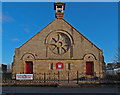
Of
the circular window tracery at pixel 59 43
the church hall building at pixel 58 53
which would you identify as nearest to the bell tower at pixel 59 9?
the church hall building at pixel 58 53

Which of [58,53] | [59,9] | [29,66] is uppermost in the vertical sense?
[59,9]

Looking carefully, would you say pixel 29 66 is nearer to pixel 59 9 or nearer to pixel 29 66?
pixel 29 66

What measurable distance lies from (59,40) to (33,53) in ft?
15.9

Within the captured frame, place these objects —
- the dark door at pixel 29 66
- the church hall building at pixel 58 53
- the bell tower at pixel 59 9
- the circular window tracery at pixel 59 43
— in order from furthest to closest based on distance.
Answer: the bell tower at pixel 59 9 → the circular window tracery at pixel 59 43 → the dark door at pixel 29 66 → the church hall building at pixel 58 53

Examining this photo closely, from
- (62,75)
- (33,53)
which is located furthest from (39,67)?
(62,75)

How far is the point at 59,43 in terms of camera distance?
23500mm

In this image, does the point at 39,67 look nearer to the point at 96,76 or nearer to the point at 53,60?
the point at 53,60

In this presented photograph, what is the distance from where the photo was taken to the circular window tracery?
23125mm

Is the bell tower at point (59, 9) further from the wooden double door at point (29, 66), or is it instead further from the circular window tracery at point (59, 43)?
the wooden double door at point (29, 66)

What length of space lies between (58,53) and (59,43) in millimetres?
1766

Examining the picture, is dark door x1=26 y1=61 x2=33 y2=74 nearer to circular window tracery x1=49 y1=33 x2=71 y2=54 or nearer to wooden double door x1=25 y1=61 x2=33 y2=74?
wooden double door x1=25 y1=61 x2=33 y2=74

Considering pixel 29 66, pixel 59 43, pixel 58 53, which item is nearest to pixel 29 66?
pixel 29 66

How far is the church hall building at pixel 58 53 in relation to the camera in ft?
73.5

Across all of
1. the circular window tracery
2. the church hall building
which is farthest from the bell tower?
the circular window tracery
